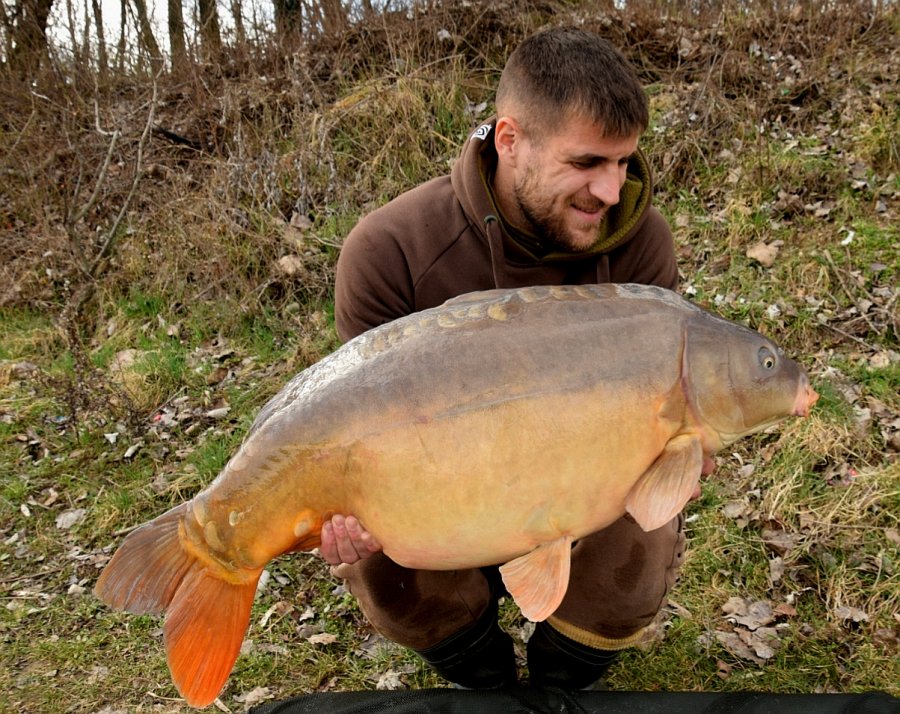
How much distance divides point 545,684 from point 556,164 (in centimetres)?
121

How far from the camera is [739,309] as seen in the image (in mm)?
3488

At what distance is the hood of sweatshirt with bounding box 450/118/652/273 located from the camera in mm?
2055

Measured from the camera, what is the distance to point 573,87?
1.95 meters

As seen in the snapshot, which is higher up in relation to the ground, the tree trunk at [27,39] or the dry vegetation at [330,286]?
the tree trunk at [27,39]

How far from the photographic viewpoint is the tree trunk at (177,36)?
6.44 meters

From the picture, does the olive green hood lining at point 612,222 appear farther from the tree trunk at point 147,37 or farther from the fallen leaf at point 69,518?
the tree trunk at point 147,37

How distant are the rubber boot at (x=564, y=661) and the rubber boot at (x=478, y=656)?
0.08m

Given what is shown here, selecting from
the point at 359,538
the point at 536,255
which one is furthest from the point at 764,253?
the point at 359,538

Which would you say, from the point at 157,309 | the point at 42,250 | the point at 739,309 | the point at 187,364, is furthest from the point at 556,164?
the point at 42,250

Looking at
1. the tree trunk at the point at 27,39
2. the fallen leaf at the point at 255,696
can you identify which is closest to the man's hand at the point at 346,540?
the fallen leaf at the point at 255,696

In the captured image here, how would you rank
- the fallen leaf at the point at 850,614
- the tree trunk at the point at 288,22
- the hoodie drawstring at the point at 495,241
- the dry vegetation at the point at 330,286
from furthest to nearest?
the tree trunk at the point at 288,22 → the dry vegetation at the point at 330,286 → the fallen leaf at the point at 850,614 → the hoodie drawstring at the point at 495,241

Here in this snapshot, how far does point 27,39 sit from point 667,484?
7006 mm

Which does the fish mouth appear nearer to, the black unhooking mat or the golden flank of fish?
the golden flank of fish

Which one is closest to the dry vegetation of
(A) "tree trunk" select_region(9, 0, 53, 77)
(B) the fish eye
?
(A) "tree trunk" select_region(9, 0, 53, 77)
